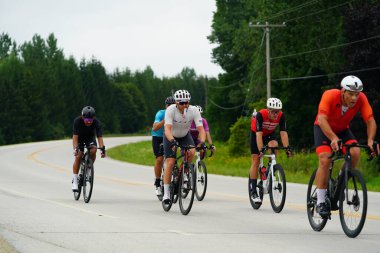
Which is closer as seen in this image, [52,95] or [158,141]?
[158,141]

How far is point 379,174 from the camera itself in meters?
30.0

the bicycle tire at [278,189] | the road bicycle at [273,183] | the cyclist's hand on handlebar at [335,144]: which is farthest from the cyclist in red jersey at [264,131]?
the cyclist's hand on handlebar at [335,144]

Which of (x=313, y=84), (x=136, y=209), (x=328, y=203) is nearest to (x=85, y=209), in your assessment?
(x=136, y=209)

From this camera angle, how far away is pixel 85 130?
642 inches

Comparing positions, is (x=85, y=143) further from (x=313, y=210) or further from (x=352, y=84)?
(x=352, y=84)

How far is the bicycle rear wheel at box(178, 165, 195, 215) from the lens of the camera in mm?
13219

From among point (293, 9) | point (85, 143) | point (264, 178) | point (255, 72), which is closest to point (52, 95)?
point (255, 72)

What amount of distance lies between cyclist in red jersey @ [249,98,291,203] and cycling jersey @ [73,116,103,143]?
3.35m

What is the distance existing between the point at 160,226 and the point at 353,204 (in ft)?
9.46

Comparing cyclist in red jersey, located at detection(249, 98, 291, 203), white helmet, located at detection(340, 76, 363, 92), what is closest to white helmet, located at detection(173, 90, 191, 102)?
cyclist in red jersey, located at detection(249, 98, 291, 203)

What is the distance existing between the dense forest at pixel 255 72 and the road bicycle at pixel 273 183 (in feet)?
87.1

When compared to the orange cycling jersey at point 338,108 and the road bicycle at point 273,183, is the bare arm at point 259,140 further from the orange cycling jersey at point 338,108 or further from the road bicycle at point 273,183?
the orange cycling jersey at point 338,108

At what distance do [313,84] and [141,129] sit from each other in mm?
123839

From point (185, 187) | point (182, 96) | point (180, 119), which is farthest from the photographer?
point (180, 119)
